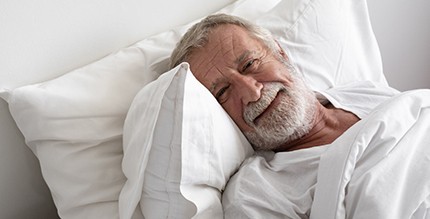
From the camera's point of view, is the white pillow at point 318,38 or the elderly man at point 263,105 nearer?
the elderly man at point 263,105

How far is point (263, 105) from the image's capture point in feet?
4.37

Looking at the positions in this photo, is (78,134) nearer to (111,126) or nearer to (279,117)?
(111,126)

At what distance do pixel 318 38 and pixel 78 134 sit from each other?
0.70 meters

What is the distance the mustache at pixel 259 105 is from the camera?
4.37ft

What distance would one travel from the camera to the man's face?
4.42ft

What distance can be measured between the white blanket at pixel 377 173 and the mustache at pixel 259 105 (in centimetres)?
21

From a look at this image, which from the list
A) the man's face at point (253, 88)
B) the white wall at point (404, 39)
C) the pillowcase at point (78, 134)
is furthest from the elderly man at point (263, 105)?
the white wall at point (404, 39)

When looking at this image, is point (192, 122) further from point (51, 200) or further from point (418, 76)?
point (418, 76)

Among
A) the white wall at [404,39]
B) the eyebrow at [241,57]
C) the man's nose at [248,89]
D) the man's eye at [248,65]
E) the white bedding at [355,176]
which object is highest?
the eyebrow at [241,57]

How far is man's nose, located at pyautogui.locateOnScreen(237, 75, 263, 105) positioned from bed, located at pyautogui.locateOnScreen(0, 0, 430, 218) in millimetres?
71

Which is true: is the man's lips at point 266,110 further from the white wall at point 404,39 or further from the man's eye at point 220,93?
the white wall at point 404,39

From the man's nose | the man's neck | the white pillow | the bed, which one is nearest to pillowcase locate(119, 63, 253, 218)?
the bed

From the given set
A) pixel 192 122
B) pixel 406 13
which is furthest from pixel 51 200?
pixel 406 13

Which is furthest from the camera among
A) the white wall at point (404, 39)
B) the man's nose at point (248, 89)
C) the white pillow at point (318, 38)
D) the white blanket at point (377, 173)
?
the white wall at point (404, 39)
